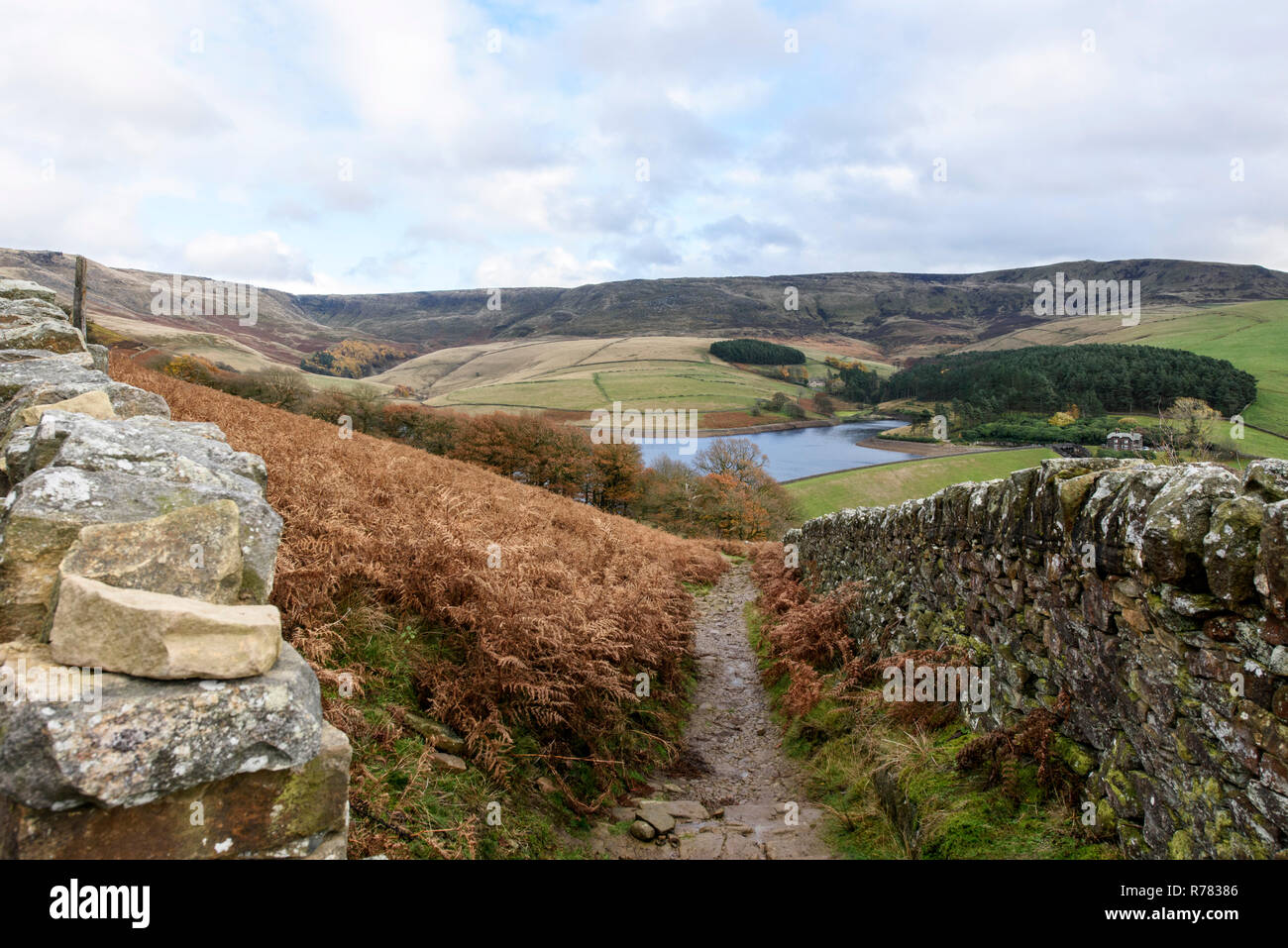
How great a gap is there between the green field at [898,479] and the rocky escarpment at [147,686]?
6068 cm

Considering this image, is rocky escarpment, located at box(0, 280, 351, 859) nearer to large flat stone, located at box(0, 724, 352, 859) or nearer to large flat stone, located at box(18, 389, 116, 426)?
large flat stone, located at box(0, 724, 352, 859)

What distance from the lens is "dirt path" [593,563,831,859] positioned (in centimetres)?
519

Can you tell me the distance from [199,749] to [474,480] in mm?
12238

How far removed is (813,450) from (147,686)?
10469cm

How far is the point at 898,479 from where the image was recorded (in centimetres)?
7238

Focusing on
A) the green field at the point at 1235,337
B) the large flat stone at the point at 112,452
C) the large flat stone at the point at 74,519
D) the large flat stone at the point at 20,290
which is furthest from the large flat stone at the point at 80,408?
the green field at the point at 1235,337

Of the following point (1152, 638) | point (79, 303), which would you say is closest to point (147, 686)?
point (1152, 638)

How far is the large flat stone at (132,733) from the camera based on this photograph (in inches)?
78.5

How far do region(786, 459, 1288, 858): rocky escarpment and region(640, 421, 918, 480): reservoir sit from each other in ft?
203

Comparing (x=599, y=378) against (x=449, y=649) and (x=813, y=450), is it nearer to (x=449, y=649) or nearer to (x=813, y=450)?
(x=813, y=450)

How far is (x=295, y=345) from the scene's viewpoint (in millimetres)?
198000

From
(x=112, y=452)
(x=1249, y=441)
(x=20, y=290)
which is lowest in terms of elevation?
(x=112, y=452)
